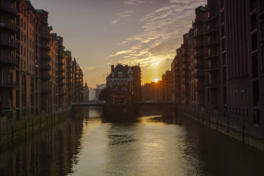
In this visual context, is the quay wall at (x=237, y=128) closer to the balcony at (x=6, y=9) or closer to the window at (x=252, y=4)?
the window at (x=252, y=4)

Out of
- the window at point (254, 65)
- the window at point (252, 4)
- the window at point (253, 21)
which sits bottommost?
the window at point (254, 65)

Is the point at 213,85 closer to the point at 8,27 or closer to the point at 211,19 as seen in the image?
the point at 211,19

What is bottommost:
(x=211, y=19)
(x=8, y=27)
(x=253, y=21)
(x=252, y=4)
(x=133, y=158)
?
(x=133, y=158)

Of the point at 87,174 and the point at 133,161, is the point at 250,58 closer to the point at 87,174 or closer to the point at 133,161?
the point at 133,161

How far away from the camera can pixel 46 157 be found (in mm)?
35312

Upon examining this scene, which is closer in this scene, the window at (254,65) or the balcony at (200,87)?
the window at (254,65)

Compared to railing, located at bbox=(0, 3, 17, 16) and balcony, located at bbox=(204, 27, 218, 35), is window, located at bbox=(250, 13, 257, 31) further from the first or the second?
railing, located at bbox=(0, 3, 17, 16)

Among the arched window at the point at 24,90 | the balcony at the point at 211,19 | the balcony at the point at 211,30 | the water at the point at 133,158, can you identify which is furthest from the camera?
the balcony at the point at 211,19

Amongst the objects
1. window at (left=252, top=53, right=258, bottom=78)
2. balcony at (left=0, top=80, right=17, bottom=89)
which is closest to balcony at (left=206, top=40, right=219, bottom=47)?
window at (left=252, top=53, right=258, bottom=78)

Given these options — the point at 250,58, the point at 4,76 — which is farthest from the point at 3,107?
the point at 250,58

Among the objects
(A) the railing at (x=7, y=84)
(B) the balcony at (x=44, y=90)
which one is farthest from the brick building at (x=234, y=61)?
(B) the balcony at (x=44, y=90)

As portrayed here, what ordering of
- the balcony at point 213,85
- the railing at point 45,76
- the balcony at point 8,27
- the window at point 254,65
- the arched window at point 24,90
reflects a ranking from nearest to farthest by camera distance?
the window at point 254,65 → the balcony at point 8,27 → the arched window at point 24,90 → the balcony at point 213,85 → the railing at point 45,76

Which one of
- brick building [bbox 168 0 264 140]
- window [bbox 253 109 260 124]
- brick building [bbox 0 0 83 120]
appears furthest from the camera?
brick building [bbox 0 0 83 120]

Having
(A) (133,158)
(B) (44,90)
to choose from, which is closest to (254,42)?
(A) (133,158)
